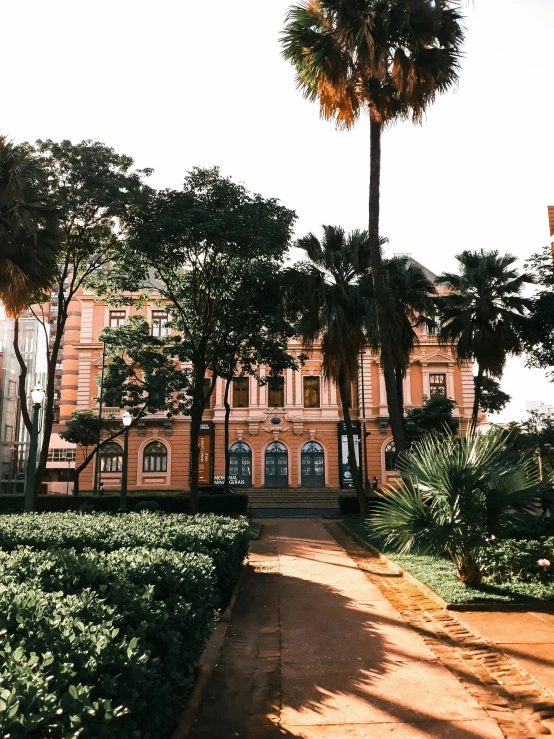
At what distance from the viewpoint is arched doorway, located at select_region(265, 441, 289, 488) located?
143 ft

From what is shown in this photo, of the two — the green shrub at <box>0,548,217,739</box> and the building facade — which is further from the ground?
the building facade

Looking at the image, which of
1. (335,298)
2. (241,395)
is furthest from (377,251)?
(241,395)

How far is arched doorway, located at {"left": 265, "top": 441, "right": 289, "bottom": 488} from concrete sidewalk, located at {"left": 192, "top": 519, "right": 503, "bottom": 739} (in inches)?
1312

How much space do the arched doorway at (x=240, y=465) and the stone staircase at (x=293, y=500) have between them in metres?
1.69

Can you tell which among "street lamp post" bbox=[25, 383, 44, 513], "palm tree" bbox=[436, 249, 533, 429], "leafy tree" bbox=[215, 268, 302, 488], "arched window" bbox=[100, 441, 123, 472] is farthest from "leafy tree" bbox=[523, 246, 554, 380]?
"arched window" bbox=[100, 441, 123, 472]

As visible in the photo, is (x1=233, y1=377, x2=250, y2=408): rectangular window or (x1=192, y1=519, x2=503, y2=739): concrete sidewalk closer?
(x1=192, y1=519, x2=503, y2=739): concrete sidewalk

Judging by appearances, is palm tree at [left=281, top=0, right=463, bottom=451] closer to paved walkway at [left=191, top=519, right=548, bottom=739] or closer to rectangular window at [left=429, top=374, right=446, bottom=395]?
paved walkway at [left=191, top=519, right=548, bottom=739]

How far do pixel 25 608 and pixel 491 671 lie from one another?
440cm

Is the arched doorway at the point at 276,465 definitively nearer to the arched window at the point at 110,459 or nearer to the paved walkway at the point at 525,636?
the arched window at the point at 110,459

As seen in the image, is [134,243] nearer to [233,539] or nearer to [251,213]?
[251,213]

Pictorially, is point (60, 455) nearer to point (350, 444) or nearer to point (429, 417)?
point (429, 417)

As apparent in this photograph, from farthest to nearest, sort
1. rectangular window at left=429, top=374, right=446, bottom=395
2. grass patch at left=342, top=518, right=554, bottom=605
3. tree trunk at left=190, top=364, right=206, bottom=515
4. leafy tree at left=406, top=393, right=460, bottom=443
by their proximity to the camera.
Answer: rectangular window at left=429, top=374, right=446, bottom=395
leafy tree at left=406, top=393, right=460, bottom=443
tree trunk at left=190, top=364, right=206, bottom=515
grass patch at left=342, top=518, right=554, bottom=605

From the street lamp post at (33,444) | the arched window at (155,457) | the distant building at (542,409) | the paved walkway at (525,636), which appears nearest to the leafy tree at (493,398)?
the distant building at (542,409)

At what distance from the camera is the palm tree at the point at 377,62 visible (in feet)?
51.0
